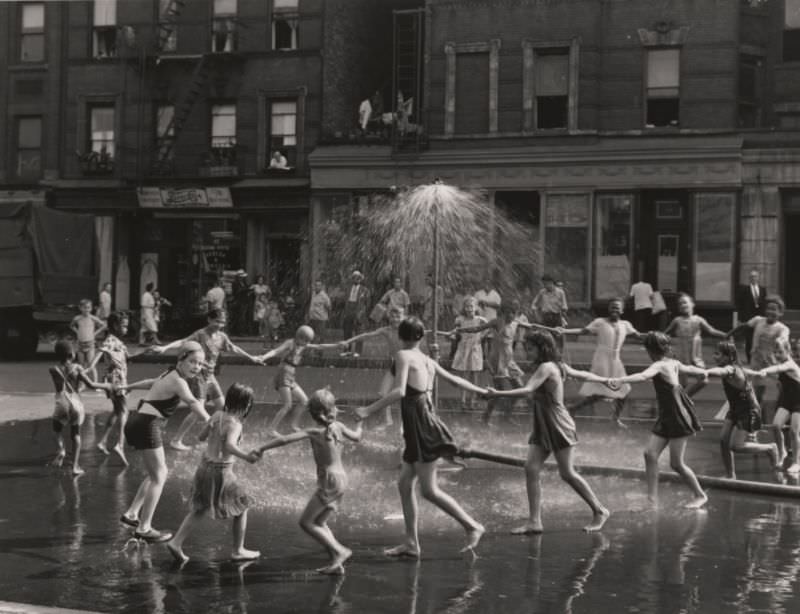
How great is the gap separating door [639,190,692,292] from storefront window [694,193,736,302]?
0.49 meters

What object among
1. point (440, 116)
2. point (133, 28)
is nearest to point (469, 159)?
point (440, 116)

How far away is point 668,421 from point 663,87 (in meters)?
22.8

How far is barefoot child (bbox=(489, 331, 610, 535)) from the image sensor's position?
8.89 metres

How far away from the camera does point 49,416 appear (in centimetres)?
1678

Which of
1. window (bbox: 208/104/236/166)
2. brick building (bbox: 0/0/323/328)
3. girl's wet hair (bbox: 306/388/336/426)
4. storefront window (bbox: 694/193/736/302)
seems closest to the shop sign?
brick building (bbox: 0/0/323/328)

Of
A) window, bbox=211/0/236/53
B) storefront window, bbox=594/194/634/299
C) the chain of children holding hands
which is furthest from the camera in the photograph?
window, bbox=211/0/236/53

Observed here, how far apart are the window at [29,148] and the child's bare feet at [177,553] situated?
32.8 meters

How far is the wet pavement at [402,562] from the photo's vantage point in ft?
22.7

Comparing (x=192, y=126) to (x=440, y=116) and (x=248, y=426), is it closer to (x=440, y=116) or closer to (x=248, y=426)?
(x=440, y=116)

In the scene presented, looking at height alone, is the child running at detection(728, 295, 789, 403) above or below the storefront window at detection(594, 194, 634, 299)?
below

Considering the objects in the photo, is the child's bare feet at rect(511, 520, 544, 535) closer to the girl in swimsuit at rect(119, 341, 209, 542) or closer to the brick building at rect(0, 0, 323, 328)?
the girl in swimsuit at rect(119, 341, 209, 542)

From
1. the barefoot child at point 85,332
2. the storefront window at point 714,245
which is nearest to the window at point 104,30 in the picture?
the storefront window at point 714,245

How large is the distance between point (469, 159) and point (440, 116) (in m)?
1.83

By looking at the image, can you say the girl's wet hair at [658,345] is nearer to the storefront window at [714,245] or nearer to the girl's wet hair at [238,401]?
the girl's wet hair at [238,401]
